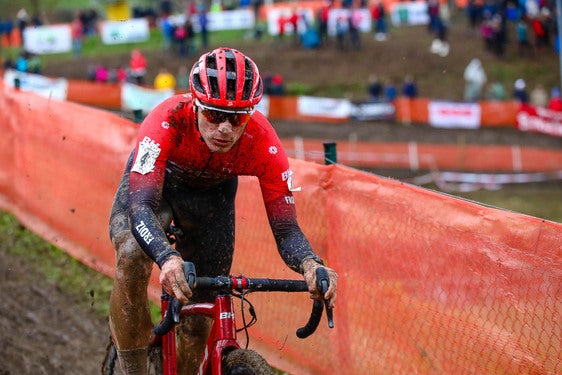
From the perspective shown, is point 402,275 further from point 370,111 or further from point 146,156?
point 370,111

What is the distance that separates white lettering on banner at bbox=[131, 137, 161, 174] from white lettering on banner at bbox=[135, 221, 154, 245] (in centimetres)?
33

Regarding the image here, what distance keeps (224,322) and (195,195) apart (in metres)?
0.95

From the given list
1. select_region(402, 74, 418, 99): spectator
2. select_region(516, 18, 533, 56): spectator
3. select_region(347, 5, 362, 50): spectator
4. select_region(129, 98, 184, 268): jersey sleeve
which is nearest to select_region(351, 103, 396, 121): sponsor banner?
select_region(402, 74, 418, 99): spectator

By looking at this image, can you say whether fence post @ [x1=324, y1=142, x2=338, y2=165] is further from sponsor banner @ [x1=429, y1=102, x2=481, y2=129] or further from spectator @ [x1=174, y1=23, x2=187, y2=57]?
spectator @ [x1=174, y1=23, x2=187, y2=57]

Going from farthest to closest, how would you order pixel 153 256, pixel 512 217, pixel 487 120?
pixel 487 120 → pixel 512 217 → pixel 153 256

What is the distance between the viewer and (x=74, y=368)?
24.6 feet

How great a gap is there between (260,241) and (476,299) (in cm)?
239

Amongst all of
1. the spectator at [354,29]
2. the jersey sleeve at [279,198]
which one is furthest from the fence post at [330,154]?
the spectator at [354,29]

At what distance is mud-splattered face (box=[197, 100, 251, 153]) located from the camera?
503cm

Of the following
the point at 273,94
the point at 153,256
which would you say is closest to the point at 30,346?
the point at 153,256

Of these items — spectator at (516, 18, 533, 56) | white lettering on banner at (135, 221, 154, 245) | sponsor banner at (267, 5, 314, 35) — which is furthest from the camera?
sponsor banner at (267, 5, 314, 35)

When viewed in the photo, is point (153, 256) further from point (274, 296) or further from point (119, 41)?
point (119, 41)

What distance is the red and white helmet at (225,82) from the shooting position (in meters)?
4.96

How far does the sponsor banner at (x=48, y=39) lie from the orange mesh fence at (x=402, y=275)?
34402 mm
